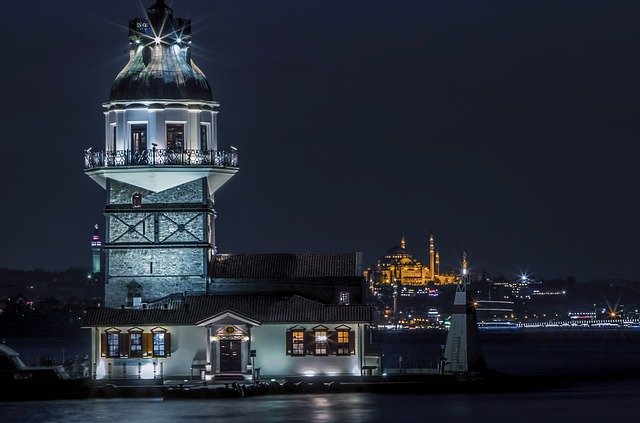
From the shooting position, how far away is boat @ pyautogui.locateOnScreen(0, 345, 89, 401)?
245 ft

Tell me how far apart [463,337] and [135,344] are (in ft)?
46.6

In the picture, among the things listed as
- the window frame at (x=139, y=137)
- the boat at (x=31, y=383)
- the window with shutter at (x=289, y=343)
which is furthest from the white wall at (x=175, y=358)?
the window frame at (x=139, y=137)

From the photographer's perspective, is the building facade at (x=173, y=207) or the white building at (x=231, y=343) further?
the building facade at (x=173, y=207)

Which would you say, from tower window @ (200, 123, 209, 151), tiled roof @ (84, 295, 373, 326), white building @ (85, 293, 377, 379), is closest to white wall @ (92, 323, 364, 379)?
white building @ (85, 293, 377, 379)

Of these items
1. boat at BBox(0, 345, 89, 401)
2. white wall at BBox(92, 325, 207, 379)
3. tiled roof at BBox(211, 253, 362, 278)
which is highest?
tiled roof at BBox(211, 253, 362, 278)

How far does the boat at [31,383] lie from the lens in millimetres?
74688

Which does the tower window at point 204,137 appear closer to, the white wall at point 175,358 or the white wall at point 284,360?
the white wall at point 175,358

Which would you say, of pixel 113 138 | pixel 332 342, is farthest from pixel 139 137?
pixel 332 342

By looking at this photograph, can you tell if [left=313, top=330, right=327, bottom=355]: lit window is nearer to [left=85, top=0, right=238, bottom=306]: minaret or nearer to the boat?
[left=85, top=0, right=238, bottom=306]: minaret

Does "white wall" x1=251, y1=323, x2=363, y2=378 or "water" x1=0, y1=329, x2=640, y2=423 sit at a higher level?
"white wall" x1=251, y1=323, x2=363, y2=378

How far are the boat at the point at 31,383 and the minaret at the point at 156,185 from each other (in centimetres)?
498

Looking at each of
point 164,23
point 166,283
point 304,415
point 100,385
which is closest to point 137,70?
point 164,23

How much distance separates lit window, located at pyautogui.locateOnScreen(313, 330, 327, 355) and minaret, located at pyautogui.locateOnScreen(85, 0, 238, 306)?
21.7ft

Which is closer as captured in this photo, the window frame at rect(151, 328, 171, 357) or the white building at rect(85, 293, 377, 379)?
the white building at rect(85, 293, 377, 379)
